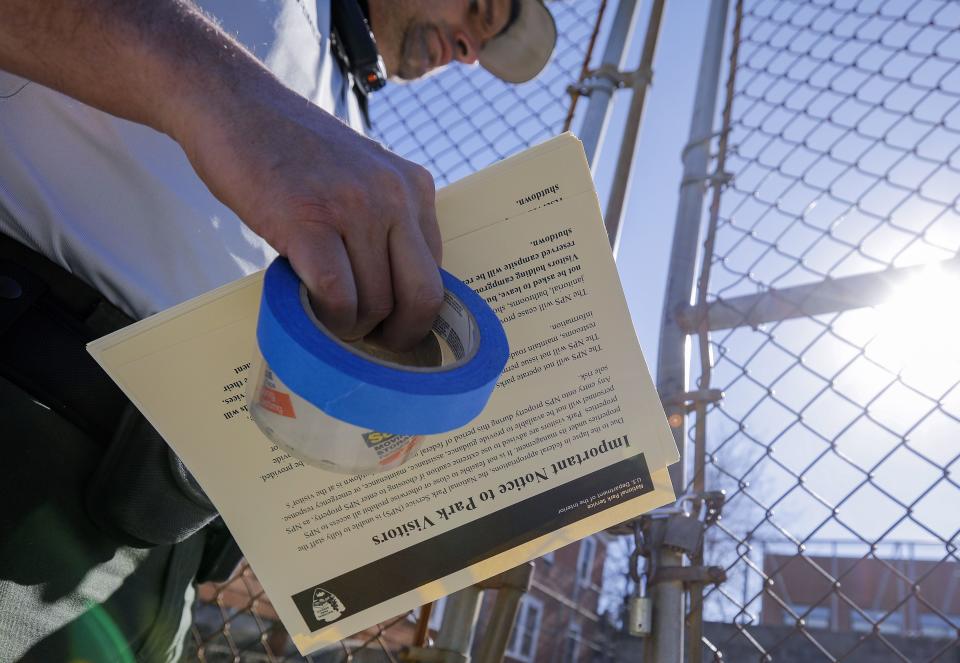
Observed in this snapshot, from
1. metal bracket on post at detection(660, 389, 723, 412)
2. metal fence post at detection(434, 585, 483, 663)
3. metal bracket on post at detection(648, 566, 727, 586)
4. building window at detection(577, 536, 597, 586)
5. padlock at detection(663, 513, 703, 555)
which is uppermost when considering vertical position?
metal bracket on post at detection(660, 389, 723, 412)

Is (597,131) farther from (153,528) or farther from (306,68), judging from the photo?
(153,528)

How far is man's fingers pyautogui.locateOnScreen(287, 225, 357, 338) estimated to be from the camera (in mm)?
597

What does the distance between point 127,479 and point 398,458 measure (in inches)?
18.2

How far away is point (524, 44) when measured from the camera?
2150 millimetres

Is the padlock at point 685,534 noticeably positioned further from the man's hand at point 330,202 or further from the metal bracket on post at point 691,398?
the man's hand at point 330,202

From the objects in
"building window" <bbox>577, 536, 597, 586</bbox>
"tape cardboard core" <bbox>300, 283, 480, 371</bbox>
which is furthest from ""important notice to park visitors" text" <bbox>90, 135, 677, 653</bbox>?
"building window" <bbox>577, 536, 597, 586</bbox>

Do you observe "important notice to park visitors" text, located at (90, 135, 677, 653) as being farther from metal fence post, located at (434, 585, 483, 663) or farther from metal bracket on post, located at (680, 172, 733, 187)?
metal bracket on post, located at (680, 172, 733, 187)

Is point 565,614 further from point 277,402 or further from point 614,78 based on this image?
point 277,402

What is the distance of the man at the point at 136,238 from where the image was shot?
634 millimetres

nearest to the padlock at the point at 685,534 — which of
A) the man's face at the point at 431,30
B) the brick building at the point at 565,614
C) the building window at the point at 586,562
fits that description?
the man's face at the point at 431,30

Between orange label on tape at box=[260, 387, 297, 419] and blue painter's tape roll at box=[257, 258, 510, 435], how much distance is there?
50 mm

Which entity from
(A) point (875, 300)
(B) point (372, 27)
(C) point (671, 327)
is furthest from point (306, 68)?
(A) point (875, 300)

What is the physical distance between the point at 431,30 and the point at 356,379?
1.67 m

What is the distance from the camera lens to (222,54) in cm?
68
